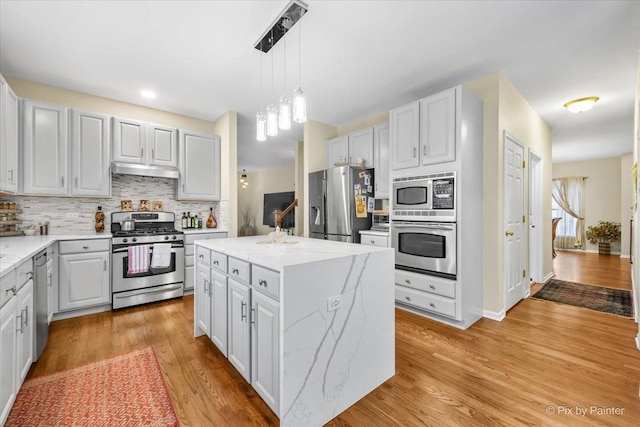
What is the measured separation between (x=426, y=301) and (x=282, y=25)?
2.91m

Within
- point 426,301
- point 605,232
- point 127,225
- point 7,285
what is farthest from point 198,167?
point 605,232

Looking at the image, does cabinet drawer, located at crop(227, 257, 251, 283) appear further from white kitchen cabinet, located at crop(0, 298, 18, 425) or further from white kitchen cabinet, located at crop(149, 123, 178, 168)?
white kitchen cabinet, located at crop(149, 123, 178, 168)

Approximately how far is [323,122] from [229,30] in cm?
251

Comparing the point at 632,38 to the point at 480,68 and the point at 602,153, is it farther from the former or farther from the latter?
the point at 602,153

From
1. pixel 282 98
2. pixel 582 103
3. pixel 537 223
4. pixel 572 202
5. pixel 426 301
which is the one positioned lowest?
pixel 426 301

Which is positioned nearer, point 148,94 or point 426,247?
point 426,247

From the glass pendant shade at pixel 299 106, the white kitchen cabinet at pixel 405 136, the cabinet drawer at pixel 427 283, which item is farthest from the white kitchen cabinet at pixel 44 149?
the cabinet drawer at pixel 427 283

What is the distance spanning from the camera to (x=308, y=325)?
142 cm

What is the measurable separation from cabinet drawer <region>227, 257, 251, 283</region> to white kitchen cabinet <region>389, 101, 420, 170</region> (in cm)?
221

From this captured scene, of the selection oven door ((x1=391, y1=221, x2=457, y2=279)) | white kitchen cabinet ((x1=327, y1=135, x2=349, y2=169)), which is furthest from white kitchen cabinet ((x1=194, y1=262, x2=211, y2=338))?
white kitchen cabinet ((x1=327, y1=135, x2=349, y2=169))

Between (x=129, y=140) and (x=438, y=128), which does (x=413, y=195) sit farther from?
(x=129, y=140)

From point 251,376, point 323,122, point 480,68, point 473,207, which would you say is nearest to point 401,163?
point 473,207

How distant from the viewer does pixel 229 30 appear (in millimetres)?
2273

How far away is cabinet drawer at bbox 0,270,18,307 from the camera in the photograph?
4.51 feet
